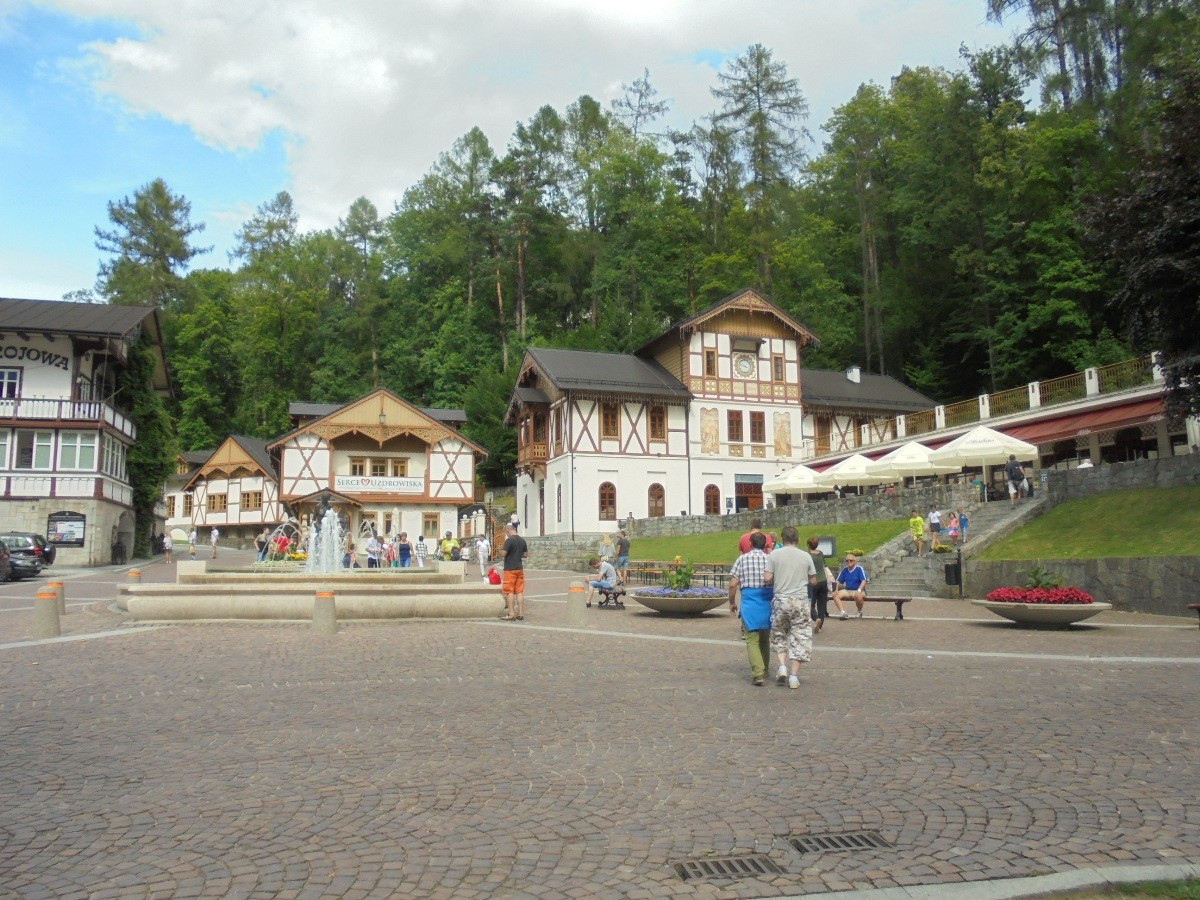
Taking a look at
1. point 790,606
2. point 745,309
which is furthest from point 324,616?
point 745,309

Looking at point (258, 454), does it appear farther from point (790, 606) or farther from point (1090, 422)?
point (790, 606)

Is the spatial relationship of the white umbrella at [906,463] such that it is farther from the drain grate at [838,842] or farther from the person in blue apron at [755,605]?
the drain grate at [838,842]

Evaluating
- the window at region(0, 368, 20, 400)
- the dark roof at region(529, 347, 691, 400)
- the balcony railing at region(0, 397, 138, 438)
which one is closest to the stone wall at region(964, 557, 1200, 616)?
the dark roof at region(529, 347, 691, 400)

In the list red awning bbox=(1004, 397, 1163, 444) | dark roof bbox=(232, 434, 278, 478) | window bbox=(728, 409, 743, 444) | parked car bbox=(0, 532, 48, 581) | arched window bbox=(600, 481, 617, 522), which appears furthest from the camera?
dark roof bbox=(232, 434, 278, 478)

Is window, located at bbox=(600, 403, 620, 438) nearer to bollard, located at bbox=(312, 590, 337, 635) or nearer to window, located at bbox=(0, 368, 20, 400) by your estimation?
window, located at bbox=(0, 368, 20, 400)

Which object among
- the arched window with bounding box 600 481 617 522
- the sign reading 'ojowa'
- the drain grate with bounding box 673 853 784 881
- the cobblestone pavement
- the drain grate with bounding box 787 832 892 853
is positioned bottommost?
the drain grate with bounding box 673 853 784 881

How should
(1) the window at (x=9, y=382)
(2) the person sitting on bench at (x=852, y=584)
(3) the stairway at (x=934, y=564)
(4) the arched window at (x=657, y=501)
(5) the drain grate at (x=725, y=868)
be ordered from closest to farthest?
(5) the drain grate at (x=725, y=868)
(2) the person sitting on bench at (x=852, y=584)
(3) the stairway at (x=934, y=564)
(1) the window at (x=9, y=382)
(4) the arched window at (x=657, y=501)

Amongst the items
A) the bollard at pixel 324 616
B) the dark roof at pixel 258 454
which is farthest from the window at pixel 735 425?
the bollard at pixel 324 616

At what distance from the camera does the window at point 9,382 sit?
4125cm

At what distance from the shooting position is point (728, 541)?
34.5m

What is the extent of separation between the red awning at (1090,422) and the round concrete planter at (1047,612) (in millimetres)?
17407

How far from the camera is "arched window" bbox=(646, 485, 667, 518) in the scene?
152ft

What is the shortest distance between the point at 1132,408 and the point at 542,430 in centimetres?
2750

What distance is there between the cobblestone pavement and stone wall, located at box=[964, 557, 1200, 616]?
706 centimetres
